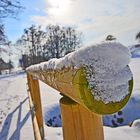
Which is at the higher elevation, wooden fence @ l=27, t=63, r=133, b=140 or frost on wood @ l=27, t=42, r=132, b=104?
frost on wood @ l=27, t=42, r=132, b=104

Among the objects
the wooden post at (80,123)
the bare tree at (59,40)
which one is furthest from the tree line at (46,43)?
the wooden post at (80,123)

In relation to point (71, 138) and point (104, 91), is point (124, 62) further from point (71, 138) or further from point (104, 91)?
point (71, 138)

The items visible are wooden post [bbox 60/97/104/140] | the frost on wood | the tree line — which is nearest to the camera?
the frost on wood

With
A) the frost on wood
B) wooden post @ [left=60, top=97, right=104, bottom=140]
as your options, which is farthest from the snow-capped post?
wooden post @ [left=60, top=97, right=104, bottom=140]

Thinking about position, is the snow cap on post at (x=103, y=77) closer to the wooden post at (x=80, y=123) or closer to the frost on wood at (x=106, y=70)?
the frost on wood at (x=106, y=70)

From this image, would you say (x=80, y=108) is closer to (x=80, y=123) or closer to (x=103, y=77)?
(x=80, y=123)

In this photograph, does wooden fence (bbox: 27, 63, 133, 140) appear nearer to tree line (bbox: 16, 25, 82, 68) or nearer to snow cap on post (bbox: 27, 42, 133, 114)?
snow cap on post (bbox: 27, 42, 133, 114)

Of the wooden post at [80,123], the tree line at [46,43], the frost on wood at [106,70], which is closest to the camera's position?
the frost on wood at [106,70]
